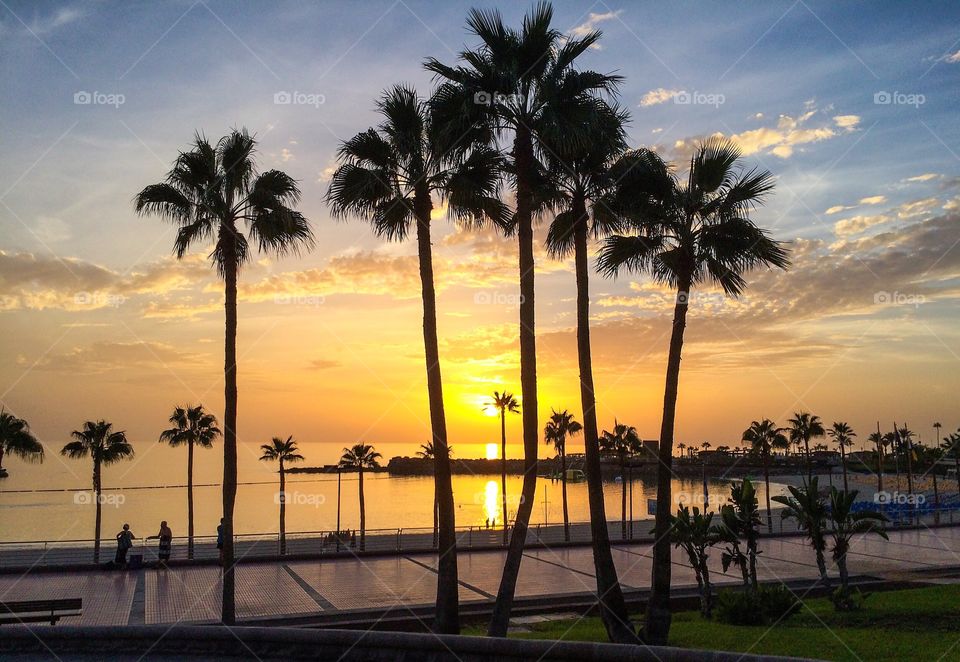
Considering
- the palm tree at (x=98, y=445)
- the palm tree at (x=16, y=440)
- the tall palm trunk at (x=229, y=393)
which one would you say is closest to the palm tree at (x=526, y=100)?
the tall palm trunk at (x=229, y=393)

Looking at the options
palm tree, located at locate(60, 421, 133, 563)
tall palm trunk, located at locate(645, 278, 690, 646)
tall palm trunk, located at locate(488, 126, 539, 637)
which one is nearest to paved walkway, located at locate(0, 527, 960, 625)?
tall palm trunk, located at locate(488, 126, 539, 637)

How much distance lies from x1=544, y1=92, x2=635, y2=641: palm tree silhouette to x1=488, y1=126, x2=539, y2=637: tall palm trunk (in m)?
0.63

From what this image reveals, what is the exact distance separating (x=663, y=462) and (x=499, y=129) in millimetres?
7895

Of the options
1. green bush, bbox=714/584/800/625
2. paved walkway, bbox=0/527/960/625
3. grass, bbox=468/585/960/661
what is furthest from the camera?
paved walkway, bbox=0/527/960/625

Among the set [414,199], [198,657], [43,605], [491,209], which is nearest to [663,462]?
[491,209]

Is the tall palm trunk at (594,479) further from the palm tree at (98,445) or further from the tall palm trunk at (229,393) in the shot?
the palm tree at (98,445)

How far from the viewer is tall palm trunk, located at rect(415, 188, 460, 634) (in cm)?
1509

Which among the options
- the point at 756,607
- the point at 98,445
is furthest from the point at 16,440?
the point at 756,607

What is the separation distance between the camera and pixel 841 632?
15562 millimetres

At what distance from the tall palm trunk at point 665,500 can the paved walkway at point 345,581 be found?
19.4 ft

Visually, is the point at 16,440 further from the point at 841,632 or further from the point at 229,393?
the point at 841,632

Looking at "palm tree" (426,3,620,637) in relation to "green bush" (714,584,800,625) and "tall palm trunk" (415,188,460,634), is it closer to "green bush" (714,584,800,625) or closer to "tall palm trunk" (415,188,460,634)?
"tall palm trunk" (415,188,460,634)

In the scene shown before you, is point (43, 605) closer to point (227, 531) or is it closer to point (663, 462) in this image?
point (227, 531)

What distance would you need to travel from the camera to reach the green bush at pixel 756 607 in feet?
59.7
